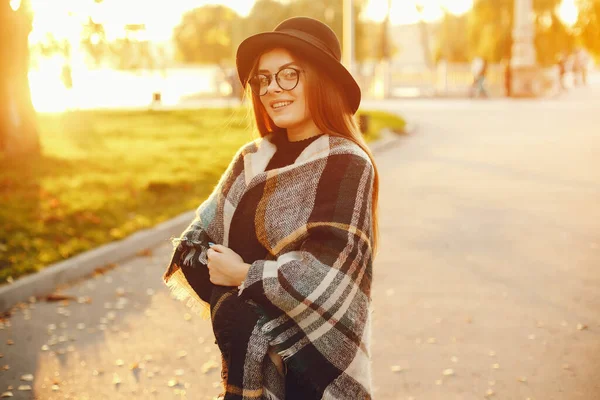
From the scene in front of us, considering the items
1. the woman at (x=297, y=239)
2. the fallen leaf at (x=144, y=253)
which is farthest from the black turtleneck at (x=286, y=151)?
the fallen leaf at (x=144, y=253)

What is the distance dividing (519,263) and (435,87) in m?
33.7

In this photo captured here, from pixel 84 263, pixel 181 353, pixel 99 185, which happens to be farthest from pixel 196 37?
pixel 181 353

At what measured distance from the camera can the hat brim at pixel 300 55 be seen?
2523 mm

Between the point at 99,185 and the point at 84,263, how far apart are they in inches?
162

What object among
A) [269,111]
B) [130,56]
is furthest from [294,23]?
[130,56]

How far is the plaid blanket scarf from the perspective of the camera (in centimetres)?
243

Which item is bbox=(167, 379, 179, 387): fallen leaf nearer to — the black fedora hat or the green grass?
the green grass

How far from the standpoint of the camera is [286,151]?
275 cm

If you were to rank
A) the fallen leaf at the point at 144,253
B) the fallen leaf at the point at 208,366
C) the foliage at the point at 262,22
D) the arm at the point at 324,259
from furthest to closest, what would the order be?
the foliage at the point at 262,22, the fallen leaf at the point at 144,253, the fallen leaf at the point at 208,366, the arm at the point at 324,259

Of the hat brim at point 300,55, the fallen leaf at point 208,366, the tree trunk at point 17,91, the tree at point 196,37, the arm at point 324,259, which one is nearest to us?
the arm at point 324,259

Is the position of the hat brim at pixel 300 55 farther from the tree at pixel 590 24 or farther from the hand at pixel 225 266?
the tree at pixel 590 24

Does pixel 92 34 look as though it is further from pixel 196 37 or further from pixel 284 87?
pixel 196 37

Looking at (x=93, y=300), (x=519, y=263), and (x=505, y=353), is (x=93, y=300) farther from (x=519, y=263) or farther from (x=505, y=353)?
(x=519, y=263)

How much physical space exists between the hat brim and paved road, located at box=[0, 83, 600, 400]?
2078mm
